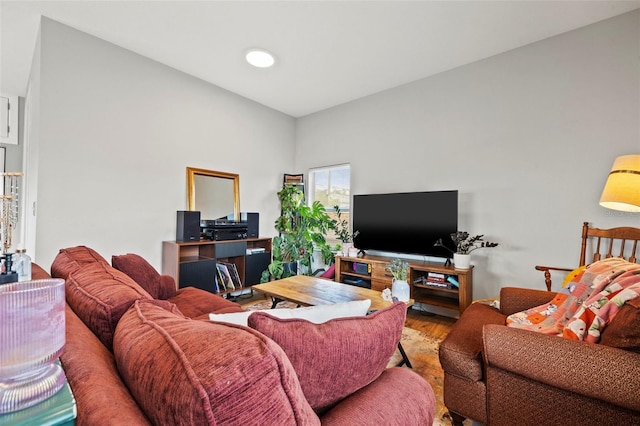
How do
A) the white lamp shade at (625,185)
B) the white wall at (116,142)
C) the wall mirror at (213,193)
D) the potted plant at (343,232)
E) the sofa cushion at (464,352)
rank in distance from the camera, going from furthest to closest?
the potted plant at (343,232) < the wall mirror at (213,193) < the white wall at (116,142) < the white lamp shade at (625,185) < the sofa cushion at (464,352)

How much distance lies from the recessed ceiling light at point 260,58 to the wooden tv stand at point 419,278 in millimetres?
2361

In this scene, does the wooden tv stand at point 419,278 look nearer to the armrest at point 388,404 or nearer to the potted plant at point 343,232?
the potted plant at point 343,232

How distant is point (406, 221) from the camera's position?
3.15 m

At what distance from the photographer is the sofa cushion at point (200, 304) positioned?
1.85 metres

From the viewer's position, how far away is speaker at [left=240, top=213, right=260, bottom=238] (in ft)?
12.1

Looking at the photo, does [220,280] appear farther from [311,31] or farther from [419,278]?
[311,31]

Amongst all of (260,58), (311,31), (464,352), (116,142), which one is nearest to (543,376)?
(464,352)

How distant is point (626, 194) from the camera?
1.86 metres

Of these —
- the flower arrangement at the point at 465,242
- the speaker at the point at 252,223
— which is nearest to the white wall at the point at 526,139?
the flower arrangement at the point at 465,242

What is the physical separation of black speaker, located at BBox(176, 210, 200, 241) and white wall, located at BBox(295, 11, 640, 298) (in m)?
2.34

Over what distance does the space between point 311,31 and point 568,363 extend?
281 cm

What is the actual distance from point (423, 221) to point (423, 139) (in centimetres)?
100

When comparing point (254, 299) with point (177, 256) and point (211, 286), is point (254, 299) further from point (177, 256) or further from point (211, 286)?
point (177, 256)

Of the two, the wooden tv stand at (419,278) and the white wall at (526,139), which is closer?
the white wall at (526,139)
